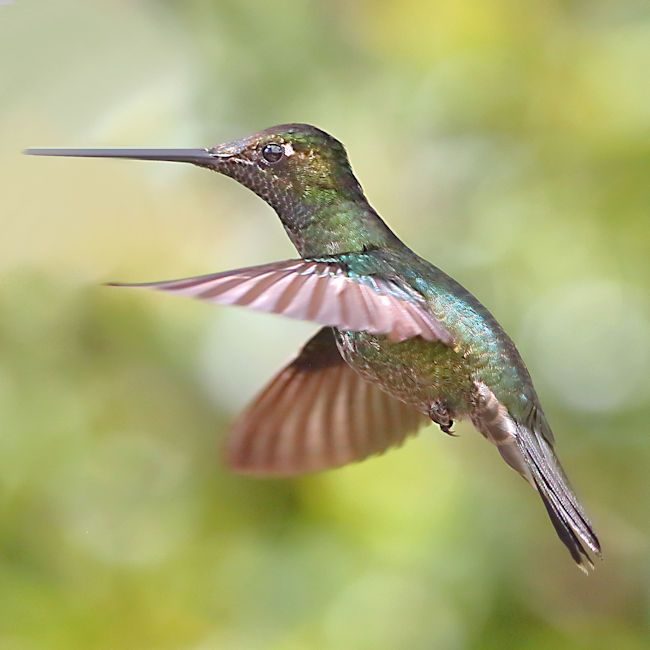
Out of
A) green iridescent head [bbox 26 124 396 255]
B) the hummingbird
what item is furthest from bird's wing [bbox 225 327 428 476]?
green iridescent head [bbox 26 124 396 255]

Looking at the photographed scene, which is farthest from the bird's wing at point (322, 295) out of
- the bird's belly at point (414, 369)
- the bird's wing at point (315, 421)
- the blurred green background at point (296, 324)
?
the blurred green background at point (296, 324)

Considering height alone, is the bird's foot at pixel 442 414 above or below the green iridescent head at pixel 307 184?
below

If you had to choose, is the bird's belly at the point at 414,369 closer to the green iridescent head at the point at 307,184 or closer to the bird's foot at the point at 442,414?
the bird's foot at the point at 442,414

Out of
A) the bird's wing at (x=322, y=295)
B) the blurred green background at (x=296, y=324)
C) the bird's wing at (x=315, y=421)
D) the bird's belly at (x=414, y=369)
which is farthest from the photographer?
the blurred green background at (x=296, y=324)

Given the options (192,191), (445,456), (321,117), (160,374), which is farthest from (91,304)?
(445,456)

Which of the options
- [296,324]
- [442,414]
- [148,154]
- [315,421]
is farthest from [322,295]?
[296,324]

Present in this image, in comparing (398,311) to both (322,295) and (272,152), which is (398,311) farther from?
(272,152)

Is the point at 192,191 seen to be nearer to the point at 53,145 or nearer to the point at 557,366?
the point at 53,145

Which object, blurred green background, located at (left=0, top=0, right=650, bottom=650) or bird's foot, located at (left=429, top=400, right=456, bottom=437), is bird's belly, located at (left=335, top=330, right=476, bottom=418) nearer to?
bird's foot, located at (left=429, top=400, right=456, bottom=437)
